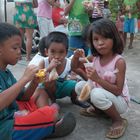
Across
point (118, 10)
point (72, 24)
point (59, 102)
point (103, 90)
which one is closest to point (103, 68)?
point (103, 90)

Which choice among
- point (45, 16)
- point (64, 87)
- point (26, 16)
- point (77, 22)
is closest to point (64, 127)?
point (64, 87)

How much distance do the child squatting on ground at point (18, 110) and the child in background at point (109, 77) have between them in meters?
0.30

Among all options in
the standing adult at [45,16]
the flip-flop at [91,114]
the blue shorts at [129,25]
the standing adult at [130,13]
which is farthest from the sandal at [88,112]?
the blue shorts at [129,25]

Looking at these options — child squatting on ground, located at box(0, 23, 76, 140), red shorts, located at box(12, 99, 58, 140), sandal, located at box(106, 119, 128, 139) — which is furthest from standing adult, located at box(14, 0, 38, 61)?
red shorts, located at box(12, 99, 58, 140)

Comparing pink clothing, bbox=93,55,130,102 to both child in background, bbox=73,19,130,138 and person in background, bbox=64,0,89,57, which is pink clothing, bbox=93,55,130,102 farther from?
person in background, bbox=64,0,89,57

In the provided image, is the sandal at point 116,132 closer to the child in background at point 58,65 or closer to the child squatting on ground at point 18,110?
the child squatting on ground at point 18,110

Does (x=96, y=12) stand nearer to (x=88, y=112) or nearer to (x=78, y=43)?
(x=78, y=43)

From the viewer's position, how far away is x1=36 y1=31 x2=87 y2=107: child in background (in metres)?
2.84

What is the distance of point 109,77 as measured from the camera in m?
2.61

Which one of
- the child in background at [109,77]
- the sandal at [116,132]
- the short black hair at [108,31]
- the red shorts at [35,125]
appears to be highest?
the short black hair at [108,31]

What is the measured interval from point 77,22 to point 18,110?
2.08 metres

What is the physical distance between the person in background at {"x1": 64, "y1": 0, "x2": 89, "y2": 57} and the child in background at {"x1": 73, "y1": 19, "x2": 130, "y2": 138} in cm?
149

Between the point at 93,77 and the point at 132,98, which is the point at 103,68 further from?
the point at 132,98

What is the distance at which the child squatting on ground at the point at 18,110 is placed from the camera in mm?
1976
